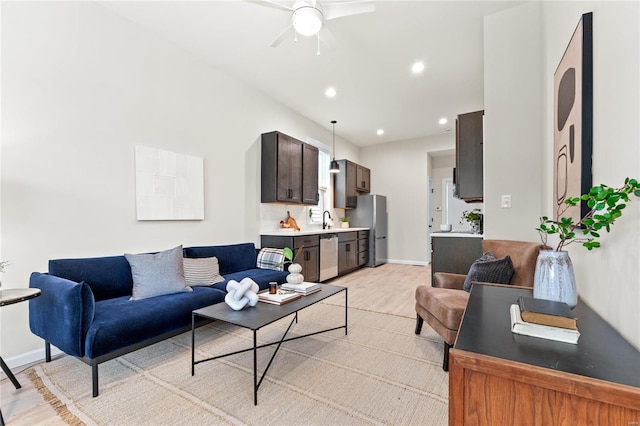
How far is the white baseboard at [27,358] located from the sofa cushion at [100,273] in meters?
0.54

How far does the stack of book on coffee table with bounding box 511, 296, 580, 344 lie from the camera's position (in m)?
0.91

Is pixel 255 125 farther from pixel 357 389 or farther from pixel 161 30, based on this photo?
pixel 357 389

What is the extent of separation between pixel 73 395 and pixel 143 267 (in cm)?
99

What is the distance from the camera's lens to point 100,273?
7.96ft

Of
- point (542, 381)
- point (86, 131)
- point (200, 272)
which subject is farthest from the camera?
point (200, 272)

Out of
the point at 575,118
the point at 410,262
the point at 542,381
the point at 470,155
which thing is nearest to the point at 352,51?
the point at 470,155

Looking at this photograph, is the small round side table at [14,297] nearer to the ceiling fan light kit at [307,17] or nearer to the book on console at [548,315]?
the book on console at [548,315]

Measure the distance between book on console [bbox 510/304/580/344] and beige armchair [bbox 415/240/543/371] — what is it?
102 cm

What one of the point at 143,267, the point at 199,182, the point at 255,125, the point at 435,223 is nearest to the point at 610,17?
the point at 143,267

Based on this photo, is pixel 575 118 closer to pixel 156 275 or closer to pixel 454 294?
pixel 454 294

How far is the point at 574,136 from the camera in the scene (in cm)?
149

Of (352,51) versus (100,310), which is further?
(352,51)

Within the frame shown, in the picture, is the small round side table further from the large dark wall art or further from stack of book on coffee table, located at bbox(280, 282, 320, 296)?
the large dark wall art

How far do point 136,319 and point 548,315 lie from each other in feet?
7.63
